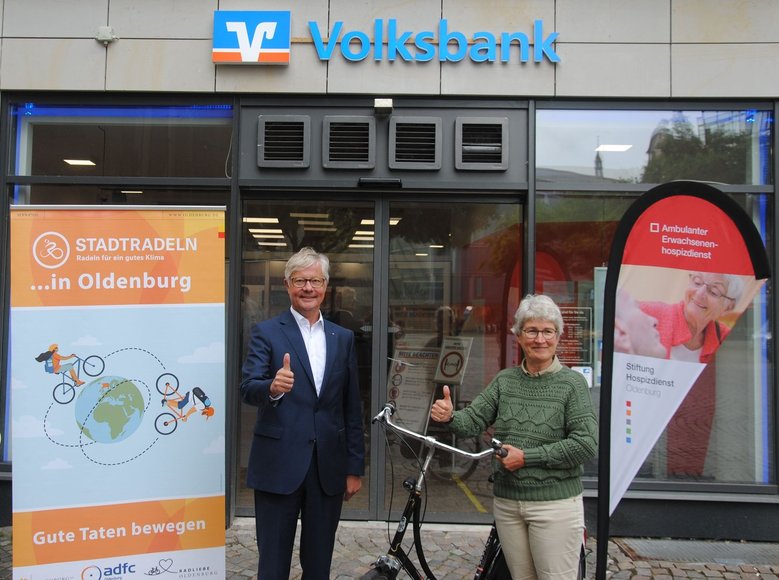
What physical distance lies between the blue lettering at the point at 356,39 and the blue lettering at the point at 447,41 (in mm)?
580

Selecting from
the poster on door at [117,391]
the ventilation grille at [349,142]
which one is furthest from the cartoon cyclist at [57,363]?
the ventilation grille at [349,142]

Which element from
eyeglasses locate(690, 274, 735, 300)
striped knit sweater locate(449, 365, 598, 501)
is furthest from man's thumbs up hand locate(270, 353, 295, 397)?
eyeglasses locate(690, 274, 735, 300)

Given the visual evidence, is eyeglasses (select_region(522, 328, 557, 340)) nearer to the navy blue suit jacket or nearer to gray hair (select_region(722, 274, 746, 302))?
gray hair (select_region(722, 274, 746, 302))

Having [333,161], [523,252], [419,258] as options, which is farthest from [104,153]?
[523,252]

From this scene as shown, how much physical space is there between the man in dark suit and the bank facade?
6.87 feet

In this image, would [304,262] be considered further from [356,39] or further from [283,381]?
[356,39]

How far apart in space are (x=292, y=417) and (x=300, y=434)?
0.09 metres

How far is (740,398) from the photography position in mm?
4977

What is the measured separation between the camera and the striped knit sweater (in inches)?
97.8

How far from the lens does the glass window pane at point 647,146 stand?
197 inches

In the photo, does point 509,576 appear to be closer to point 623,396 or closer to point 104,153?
point 623,396

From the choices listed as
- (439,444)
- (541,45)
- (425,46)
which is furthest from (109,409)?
(541,45)

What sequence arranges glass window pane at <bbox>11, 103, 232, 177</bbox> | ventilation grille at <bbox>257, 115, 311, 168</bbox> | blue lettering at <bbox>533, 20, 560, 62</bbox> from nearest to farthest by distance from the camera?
blue lettering at <bbox>533, 20, 560, 62</bbox>, ventilation grille at <bbox>257, 115, 311, 168</bbox>, glass window pane at <bbox>11, 103, 232, 177</bbox>

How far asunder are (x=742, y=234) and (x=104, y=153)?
189 inches
